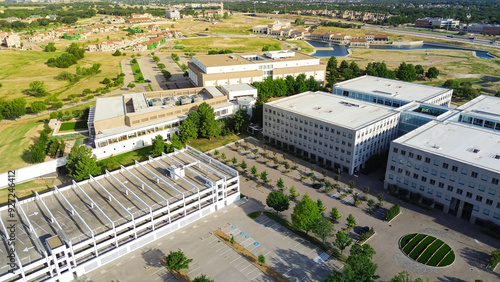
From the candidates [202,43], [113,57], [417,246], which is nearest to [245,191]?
[417,246]

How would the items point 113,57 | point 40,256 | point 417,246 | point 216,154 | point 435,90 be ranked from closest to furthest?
point 40,256 → point 417,246 → point 216,154 → point 435,90 → point 113,57

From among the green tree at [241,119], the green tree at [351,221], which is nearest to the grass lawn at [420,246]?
the green tree at [351,221]

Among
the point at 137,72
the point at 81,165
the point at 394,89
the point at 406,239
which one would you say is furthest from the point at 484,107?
the point at 137,72

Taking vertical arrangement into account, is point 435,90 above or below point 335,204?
above

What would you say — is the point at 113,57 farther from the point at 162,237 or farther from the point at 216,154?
the point at 162,237

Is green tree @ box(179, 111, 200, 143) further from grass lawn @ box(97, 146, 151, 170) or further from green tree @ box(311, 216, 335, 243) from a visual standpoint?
green tree @ box(311, 216, 335, 243)

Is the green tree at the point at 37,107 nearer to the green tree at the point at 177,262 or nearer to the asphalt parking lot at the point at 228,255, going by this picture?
the asphalt parking lot at the point at 228,255
